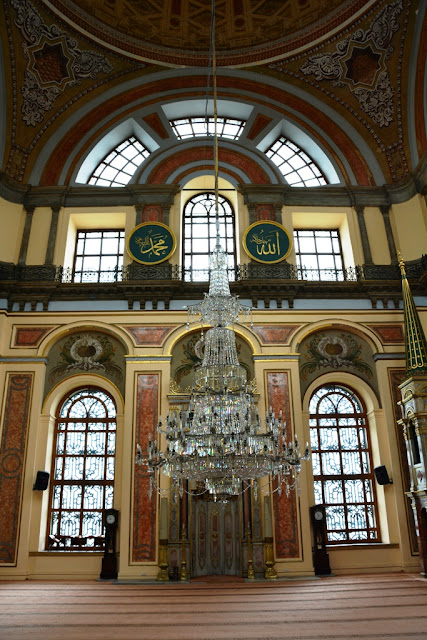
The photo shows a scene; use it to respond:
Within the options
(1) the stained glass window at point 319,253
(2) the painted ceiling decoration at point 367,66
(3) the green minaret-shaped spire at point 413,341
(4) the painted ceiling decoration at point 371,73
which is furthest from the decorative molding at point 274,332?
(2) the painted ceiling decoration at point 367,66

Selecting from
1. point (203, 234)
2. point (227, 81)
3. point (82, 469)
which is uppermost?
point (227, 81)

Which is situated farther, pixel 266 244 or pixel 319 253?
pixel 319 253

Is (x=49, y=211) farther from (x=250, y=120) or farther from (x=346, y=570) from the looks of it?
(x=346, y=570)

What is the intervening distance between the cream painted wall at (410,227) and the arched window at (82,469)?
6.45 m

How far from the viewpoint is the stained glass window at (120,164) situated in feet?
39.9

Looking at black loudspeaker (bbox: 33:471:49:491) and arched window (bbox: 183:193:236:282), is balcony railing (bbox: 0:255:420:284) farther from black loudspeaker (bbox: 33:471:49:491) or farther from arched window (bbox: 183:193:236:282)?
black loudspeaker (bbox: 33:471:49:491)

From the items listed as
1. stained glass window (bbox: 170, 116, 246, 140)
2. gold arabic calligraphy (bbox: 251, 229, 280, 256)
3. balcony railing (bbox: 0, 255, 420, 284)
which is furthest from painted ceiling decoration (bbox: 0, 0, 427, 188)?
balcony railing (bbox: 0, 255, 420, 284)

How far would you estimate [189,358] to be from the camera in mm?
10133

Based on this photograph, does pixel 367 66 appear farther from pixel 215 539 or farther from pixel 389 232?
pixel 215 539

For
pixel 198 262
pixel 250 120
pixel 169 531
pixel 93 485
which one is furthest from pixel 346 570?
pixel 250 120

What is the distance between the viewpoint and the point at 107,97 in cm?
1201

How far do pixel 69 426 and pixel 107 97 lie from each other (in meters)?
7.06

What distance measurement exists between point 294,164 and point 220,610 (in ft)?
31.1

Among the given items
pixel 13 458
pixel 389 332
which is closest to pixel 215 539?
pixel 13 458
